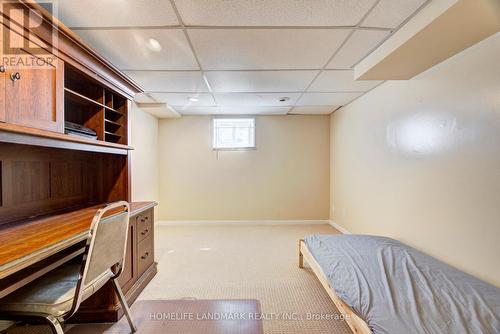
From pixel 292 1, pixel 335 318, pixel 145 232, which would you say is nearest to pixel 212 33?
pixel 292 1

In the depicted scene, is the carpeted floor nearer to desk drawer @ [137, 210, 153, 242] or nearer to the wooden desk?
desk drawer @ [137, 210, 153, 242]

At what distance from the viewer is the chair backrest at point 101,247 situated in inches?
49.0

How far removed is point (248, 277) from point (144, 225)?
129 centimetres

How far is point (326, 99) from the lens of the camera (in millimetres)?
3674

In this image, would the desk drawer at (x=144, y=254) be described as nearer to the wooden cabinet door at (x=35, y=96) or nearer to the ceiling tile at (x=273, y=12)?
the wooden cabinet door at (x=35, y=96)

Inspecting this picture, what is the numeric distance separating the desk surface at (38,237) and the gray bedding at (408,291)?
181 centimetres

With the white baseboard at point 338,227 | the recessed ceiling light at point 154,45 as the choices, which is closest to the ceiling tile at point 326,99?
the recessed ceiling light at point 154,45

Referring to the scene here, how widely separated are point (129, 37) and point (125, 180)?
4.33 ft

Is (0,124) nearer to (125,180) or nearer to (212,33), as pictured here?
(125,180)

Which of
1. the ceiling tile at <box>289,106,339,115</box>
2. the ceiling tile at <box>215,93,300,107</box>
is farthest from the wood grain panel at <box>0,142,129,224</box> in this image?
the ceiling tile at <box>289,106,339,115</box>

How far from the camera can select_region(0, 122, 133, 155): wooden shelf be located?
1163 millimetres

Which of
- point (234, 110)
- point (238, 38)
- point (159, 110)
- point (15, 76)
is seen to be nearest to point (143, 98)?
point (159, 110)

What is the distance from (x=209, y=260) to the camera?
9.96 ft

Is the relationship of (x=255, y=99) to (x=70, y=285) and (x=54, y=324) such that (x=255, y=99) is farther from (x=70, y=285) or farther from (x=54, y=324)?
(x=54, y=324)
